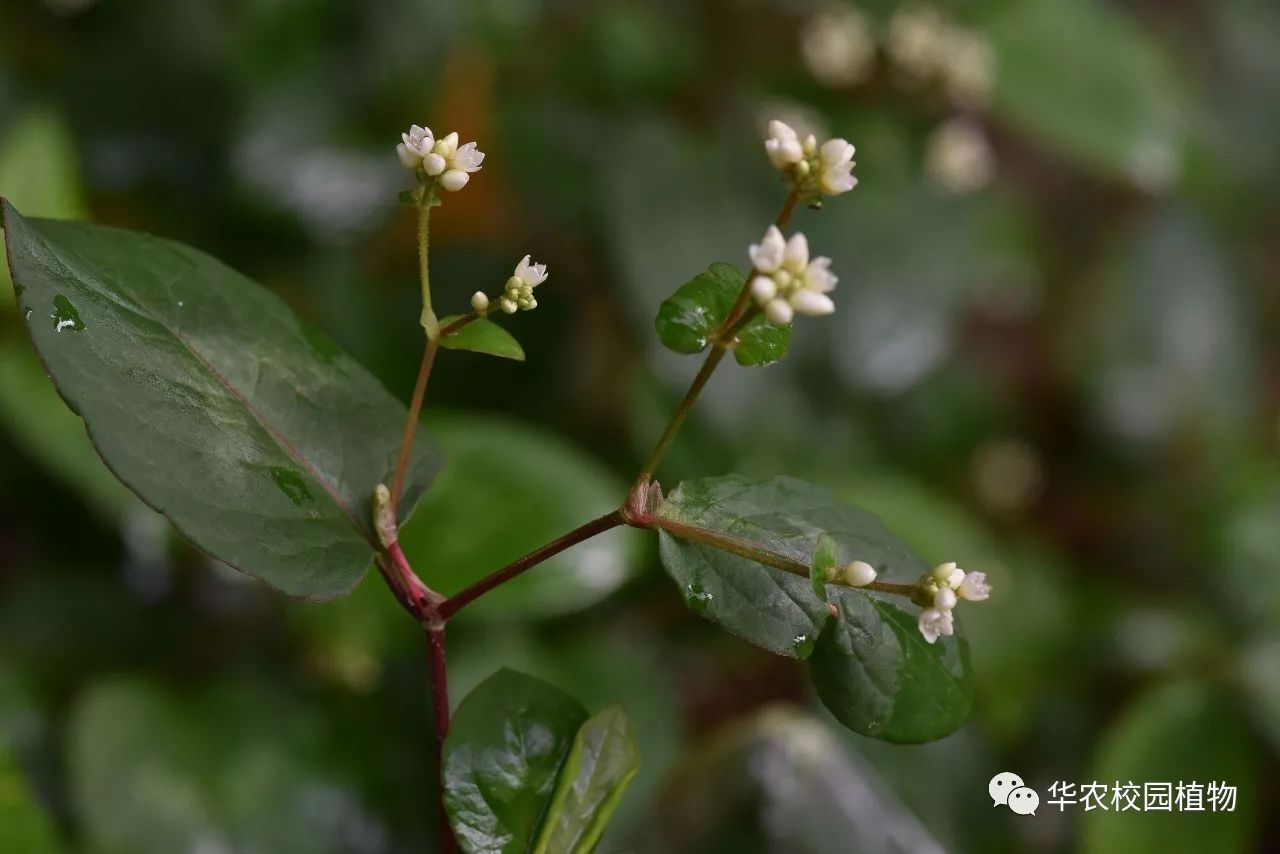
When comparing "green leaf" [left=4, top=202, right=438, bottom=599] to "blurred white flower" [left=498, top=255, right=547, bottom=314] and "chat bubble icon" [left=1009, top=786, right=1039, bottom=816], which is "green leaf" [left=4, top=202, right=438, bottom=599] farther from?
"chat bubble icon" [left=1009, top=786, right=1039, bottom=816]

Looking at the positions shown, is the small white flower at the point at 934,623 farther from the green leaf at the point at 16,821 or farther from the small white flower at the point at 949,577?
the green leaf at the point at 16,821

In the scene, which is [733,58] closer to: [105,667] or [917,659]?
[105,667]

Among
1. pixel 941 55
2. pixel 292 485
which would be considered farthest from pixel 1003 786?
pixel 941 55

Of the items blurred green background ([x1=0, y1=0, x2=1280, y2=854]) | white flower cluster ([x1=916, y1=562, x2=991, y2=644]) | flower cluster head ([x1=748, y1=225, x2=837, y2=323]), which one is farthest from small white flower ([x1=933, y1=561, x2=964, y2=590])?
blurred green background ([x1=0, y1=0, x2=1280, y2=854])

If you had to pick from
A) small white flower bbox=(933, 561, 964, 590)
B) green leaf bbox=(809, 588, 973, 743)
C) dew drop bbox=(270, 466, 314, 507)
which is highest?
small white flower bbox=(933, 561, 964, 590)

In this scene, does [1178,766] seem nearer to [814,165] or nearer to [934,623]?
[934,623]

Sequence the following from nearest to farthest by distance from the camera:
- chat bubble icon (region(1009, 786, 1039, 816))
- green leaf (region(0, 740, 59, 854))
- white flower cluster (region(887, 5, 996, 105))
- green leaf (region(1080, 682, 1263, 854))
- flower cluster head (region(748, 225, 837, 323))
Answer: flower cluster head (region(748, 225, 837, 323)) → green leaf (region(0, 740, 59, 854)) → chat bubble icon (region(1009, 786, 1039, 816)) → green leaf (region(1080, 682, 1263, 854)) → white flower cluster (region(887, 5, 996, 105))
